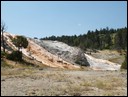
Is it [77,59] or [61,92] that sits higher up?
[61,92]

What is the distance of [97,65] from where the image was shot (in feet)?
288

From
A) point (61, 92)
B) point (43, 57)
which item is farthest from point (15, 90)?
point (43, 57)

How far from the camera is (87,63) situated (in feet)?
286

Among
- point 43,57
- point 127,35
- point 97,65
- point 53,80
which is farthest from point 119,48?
point 53,80

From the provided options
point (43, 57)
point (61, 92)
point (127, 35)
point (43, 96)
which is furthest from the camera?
point (127, 35)

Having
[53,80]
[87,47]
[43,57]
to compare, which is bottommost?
[87,47]

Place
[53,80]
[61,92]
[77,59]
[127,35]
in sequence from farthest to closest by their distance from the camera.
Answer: [127,35]
[77,59]
[53,80]
[61,92]

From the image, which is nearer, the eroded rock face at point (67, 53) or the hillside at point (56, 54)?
the hillside at point (56, 54)

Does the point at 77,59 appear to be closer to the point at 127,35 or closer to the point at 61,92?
the point at 61,92

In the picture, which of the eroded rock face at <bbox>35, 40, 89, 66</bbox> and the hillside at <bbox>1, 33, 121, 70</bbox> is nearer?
the hillside at <bbox>1, 33, 121, 70</bbox>

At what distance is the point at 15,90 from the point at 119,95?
8570 millimetres

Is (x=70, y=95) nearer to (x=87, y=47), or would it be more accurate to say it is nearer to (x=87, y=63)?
(x=87, y=63)

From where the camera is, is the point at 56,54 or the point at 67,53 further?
the point at 67,53

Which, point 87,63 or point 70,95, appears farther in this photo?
point 87,63
